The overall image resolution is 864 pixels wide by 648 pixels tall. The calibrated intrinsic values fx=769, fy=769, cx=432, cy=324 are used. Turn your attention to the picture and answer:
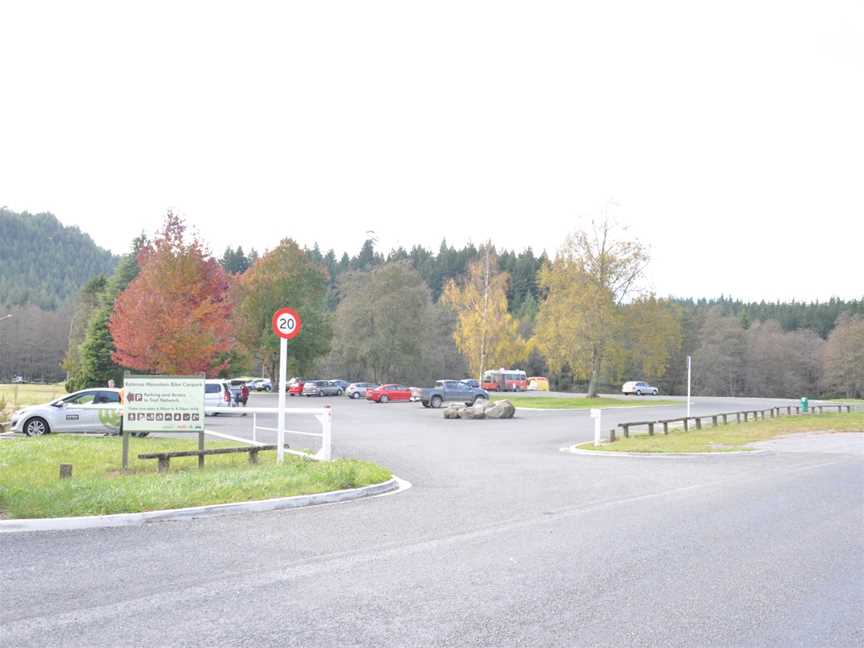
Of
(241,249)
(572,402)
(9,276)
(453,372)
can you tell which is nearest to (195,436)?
(572,402)

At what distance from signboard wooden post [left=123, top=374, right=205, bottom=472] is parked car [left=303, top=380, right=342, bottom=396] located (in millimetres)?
48163

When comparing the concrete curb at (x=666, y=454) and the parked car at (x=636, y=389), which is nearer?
the concrete curb at (x=666, y=454)

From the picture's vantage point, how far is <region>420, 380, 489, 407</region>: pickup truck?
4659 centimetres

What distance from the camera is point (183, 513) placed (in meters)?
9.98

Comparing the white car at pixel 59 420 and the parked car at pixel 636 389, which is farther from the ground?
the white car at pixel 59 420

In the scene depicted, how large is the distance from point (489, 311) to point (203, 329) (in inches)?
1215

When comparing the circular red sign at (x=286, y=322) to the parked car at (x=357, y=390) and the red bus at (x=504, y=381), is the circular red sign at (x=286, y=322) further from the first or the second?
the red bus at (x=504, y=381)

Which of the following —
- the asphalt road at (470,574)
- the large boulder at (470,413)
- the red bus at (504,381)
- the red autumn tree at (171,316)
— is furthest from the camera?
the red bus at (504,381)

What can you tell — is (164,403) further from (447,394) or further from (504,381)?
(504,381)

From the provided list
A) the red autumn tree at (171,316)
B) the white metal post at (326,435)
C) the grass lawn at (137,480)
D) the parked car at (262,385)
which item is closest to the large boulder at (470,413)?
the red autumn tree at (171,316)

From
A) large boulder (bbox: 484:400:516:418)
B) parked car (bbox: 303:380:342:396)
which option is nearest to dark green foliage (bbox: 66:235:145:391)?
parked car (bbox: 303:380:342:396)

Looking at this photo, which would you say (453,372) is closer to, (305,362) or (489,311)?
(305,362)

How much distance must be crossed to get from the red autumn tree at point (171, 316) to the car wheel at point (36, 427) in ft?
38.1

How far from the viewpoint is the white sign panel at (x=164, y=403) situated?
14148 mm
